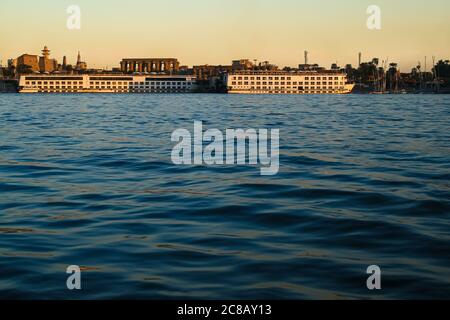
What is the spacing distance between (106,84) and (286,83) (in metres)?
45.5

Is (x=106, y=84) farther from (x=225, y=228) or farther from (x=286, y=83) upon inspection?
(x=225, y=228)

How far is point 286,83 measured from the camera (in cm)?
15462

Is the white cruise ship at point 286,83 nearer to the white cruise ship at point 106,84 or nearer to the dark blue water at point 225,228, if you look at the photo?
the white cruise ship at point 106,84

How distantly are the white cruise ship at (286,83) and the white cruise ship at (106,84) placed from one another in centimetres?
1539

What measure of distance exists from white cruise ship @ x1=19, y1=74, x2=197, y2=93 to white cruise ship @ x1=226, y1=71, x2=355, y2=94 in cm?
1539

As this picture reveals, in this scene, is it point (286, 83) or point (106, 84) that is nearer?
point (286, 83)

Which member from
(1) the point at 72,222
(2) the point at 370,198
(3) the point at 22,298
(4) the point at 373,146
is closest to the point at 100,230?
(1) the point at 72,222

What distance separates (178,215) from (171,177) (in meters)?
3.73

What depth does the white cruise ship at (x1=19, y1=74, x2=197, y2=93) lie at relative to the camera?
156 metres

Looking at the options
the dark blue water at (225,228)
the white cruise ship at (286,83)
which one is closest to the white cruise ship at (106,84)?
the white cruise ship at (286,83)

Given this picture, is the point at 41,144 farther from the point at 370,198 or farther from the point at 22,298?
the point at 22,298

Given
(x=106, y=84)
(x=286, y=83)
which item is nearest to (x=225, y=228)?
(x=286, y=83)

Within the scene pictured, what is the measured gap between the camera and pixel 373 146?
1830 cm

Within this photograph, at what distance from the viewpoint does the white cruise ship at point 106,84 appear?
156375 millimetres
